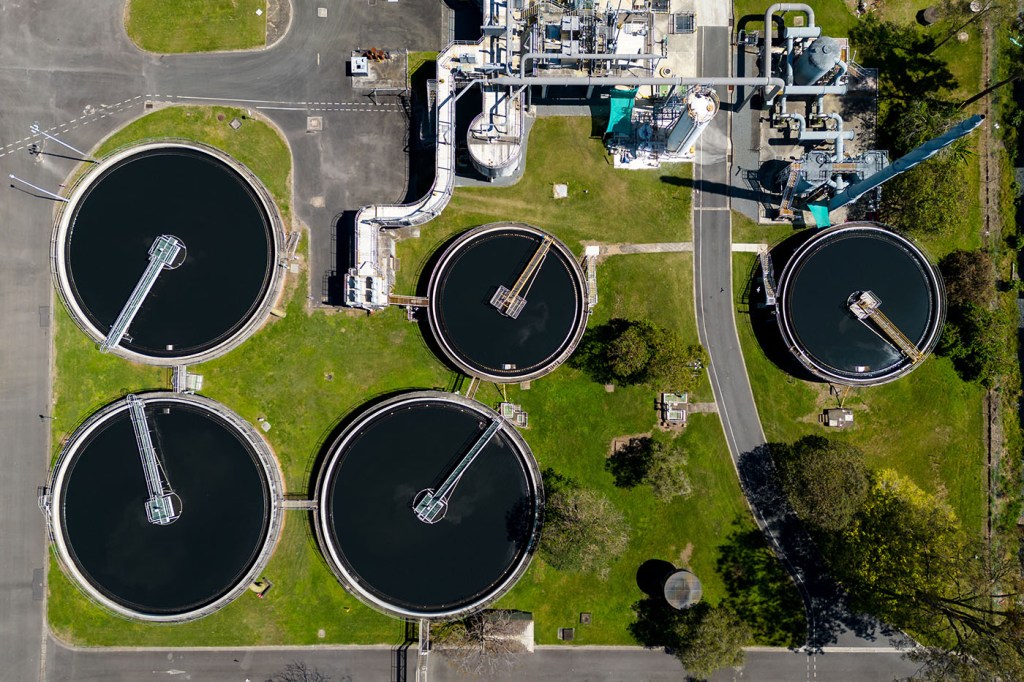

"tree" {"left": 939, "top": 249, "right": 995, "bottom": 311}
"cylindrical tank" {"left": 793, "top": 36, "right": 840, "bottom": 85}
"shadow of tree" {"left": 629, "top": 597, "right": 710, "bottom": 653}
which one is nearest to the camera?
"cylindrical tank" {"left": 793, "top": 36, "right": 840, "bottom": 85}

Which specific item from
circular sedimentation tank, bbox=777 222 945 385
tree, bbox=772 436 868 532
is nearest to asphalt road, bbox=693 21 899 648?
tree, bbox=772 436 868 532

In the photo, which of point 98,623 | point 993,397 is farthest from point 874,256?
point 98,623

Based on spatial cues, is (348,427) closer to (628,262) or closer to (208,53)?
(628,262)

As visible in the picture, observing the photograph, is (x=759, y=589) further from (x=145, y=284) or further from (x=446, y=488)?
(x=145, y=284)

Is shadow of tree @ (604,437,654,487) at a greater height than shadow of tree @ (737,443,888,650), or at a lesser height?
greater

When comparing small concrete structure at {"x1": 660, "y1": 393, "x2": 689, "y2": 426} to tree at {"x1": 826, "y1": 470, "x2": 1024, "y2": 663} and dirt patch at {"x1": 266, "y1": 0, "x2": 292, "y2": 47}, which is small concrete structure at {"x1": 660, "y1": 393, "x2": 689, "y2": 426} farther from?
dirt patch at {"x1": 266, "y1": 0, "x2": 292, "y2": 47}

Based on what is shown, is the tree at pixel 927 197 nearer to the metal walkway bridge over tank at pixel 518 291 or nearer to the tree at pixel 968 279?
the tree at pixel 968 279
